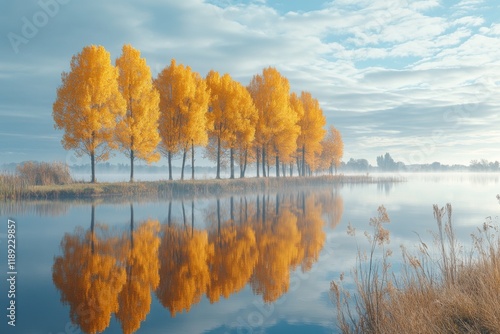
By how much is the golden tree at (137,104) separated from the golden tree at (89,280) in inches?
915

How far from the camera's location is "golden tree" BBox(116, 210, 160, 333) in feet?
23.4

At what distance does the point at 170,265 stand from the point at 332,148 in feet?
219

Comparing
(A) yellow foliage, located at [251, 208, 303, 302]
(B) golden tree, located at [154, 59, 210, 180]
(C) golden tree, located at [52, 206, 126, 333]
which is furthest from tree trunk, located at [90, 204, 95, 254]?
(B) golden tree, located at [154, 59, 210, 180]

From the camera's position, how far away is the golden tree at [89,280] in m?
7.08

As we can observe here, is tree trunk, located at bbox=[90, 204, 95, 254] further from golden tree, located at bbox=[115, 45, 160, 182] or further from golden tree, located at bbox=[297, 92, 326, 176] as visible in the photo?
golden tree, located at bbox=[297, 92, 326, 176]

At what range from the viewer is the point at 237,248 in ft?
41.2

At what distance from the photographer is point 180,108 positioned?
129 feet

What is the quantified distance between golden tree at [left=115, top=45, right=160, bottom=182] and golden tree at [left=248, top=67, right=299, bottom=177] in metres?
14.8

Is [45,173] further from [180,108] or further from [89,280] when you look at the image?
[89,280]

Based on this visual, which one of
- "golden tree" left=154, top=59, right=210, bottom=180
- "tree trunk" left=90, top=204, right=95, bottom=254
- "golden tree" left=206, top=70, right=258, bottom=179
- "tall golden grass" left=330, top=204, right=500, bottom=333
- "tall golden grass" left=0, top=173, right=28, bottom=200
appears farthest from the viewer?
"golden tree" left=206, top=70, right=258, bottom=179

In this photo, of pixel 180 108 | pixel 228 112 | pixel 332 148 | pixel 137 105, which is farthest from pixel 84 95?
pixel 332 148

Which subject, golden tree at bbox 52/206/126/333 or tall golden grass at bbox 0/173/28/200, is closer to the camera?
golden tree at bbox 52/206/126/333

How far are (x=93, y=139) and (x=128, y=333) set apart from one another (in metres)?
30.5

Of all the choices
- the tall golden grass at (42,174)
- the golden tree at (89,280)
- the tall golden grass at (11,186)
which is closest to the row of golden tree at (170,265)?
the golden tree at (89,280)
